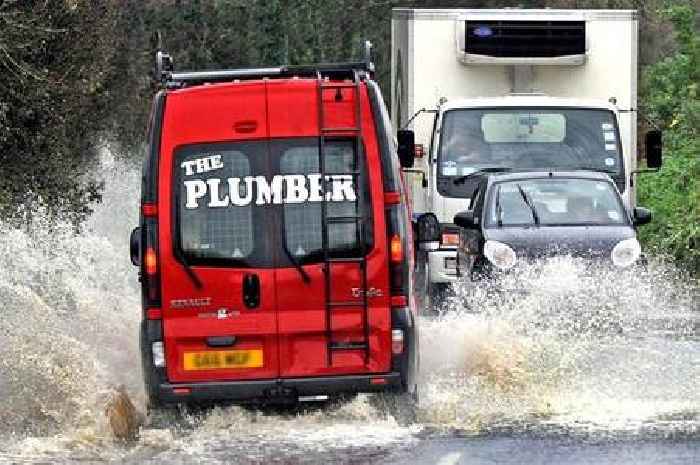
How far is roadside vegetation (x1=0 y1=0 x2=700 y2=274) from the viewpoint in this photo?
960 inches

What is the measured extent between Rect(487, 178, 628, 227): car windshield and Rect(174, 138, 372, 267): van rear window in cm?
670

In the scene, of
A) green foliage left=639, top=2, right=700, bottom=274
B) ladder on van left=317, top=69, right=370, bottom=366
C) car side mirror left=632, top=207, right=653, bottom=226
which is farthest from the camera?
green foliage left=639, top=2, right=700, bottom=274

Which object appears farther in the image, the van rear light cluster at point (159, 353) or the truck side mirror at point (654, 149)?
the truck side mirror at point (654, 149)

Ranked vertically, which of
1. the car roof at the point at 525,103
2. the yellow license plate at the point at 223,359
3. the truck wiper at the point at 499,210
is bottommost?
the truck wiper at the point at 499,210

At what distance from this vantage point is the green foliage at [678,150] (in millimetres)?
27953

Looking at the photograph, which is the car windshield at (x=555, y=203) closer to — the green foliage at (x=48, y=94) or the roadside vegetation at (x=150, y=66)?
the roadside vegetation at (x=150, y=66)

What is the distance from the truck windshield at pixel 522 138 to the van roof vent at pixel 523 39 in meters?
1.09

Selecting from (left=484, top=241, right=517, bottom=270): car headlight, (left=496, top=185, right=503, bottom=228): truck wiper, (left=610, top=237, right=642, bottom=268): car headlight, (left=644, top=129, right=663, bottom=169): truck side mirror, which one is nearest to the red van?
(left=484, top=241, right=517, bottom=270): car headlight

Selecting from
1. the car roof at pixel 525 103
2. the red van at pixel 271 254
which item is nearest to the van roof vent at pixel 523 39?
the car roof at pixel 525 103

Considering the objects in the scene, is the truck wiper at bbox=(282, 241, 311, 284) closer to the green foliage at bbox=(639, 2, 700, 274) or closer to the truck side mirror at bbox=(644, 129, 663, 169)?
the truck side mirror at bbox=(644, 129, 663, 169)

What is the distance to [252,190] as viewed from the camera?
12773 millimetres

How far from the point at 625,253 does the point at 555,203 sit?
1.39 m

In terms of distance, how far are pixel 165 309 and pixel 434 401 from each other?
208cm

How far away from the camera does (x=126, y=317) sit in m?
19.0
